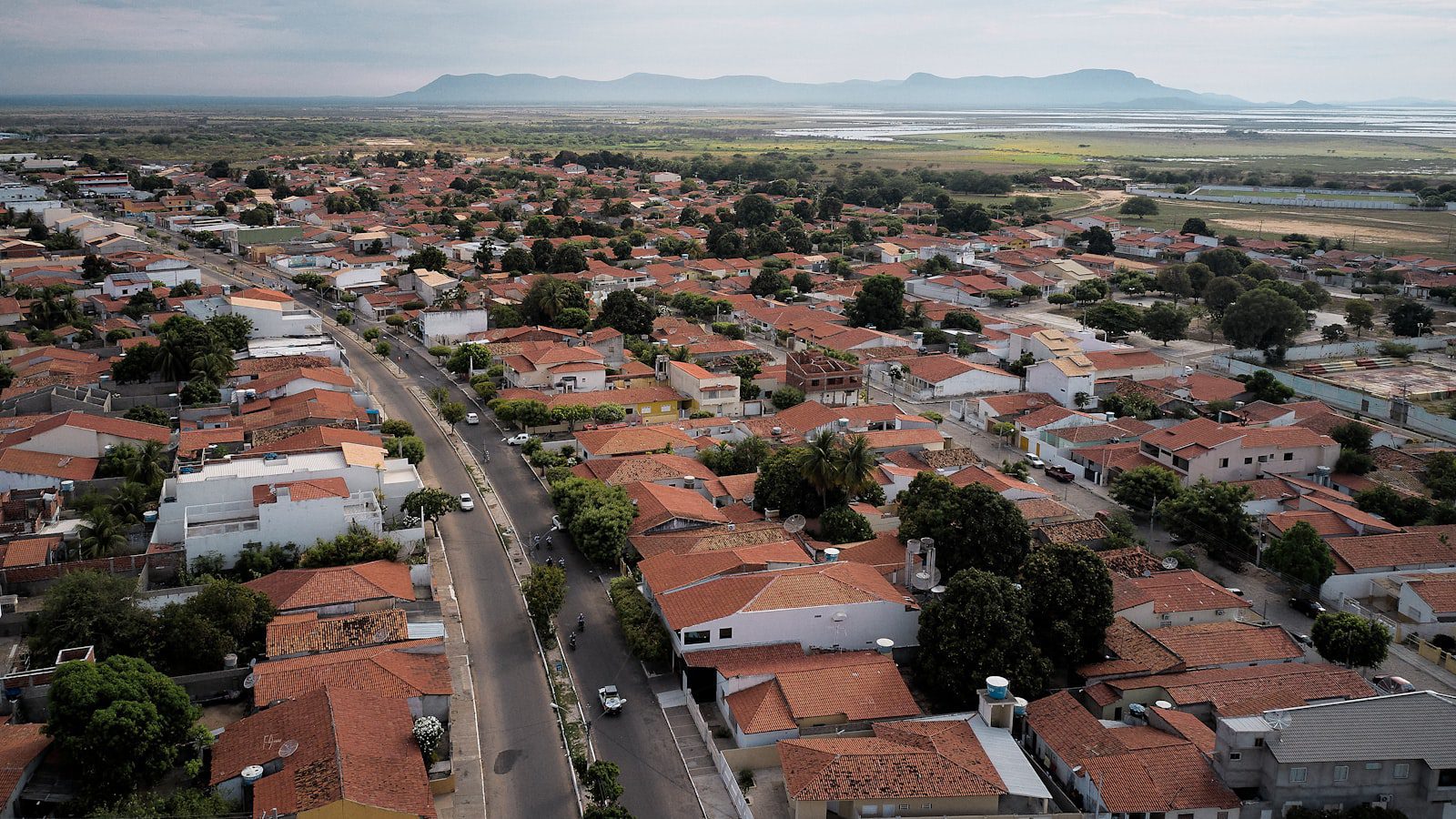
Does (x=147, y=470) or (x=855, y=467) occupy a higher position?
(x=855, y=467)

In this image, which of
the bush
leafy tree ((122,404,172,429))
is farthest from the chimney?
leafy tree ((122,404,172,429))

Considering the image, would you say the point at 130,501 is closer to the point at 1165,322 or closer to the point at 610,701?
the point at 610,701

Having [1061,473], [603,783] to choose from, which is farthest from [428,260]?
[603,783]

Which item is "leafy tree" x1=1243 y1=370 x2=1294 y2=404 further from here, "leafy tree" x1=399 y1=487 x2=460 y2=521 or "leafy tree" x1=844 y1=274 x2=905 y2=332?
"leafy tree" x1=399 y1=487 x2=460 y2=521

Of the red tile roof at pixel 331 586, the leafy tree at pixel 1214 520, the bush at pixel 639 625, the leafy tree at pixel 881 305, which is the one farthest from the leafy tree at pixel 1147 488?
the leafy tree at pixel 881 305

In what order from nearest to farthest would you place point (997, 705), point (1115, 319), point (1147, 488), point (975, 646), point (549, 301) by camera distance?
1. point (997, 705)
2. point (975, 646)
3. point (1147, 488)
4. point (549, 301)
5. point (1115, 319)

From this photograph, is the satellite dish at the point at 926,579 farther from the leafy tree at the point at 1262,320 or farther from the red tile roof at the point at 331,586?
the leafy tree at the point at 1262,320

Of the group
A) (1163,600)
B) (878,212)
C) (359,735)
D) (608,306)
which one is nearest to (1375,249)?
(878,212)
